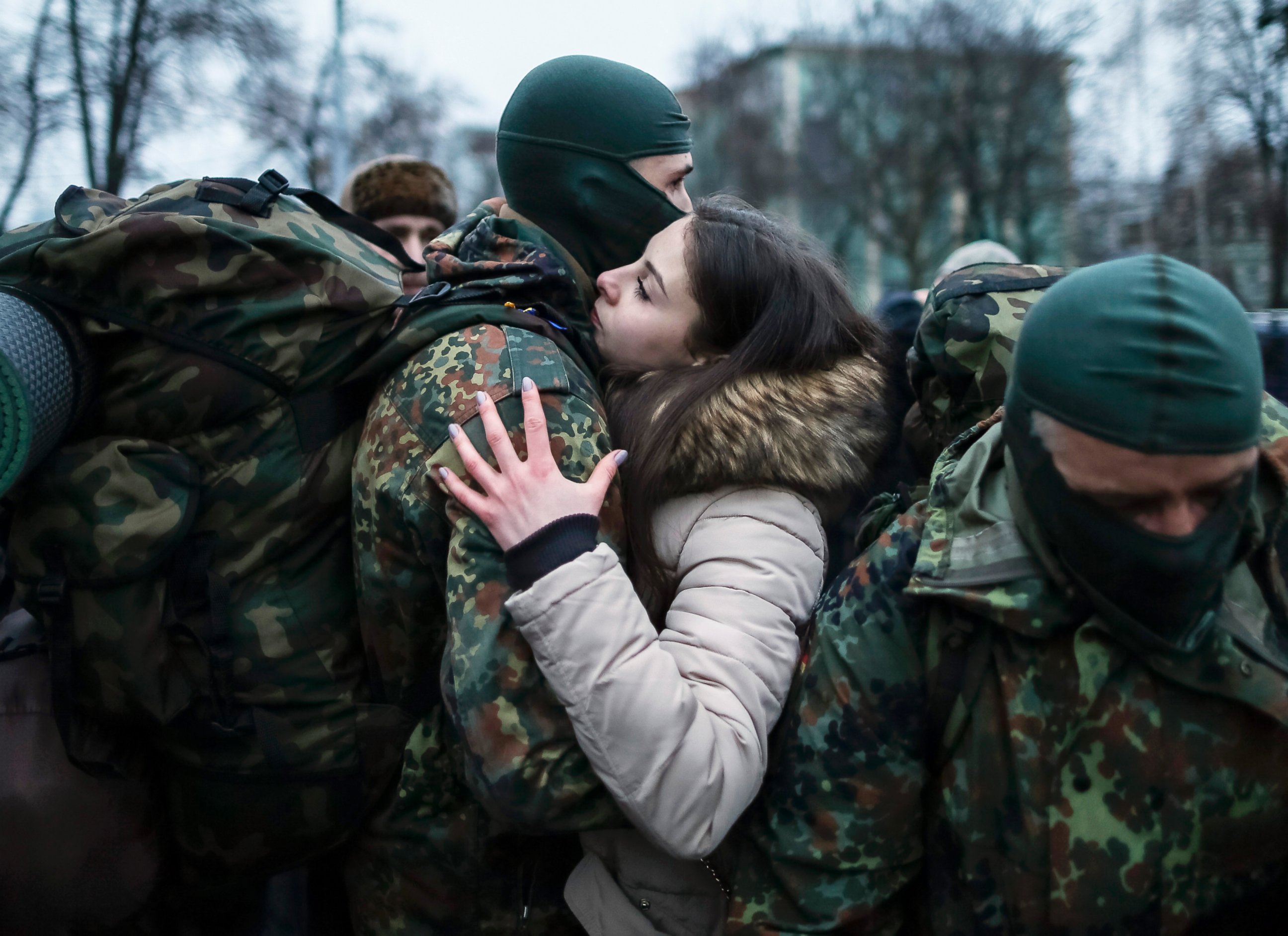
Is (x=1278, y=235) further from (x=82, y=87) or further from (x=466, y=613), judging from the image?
(x=82, y=87)

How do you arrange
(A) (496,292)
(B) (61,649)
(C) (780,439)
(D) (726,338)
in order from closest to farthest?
1. (B) (61,649)
2. (C) (780,439)
3. (A) (496,292)
4. (D) (726,338)

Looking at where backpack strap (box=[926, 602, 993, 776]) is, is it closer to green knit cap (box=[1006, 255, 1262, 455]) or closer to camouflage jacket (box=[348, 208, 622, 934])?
green knit cap (box=[1006, 255, 1262, 455])

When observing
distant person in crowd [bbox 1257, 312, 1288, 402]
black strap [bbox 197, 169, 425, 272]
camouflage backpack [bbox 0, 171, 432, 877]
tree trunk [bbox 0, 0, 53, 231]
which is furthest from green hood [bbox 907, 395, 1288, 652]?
tree trunk [bbox 0, 0, 53, 231]

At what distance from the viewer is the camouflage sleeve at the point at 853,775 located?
1.69 meters

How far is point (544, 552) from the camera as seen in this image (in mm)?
1641

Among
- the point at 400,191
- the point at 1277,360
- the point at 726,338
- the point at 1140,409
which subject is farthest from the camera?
the point at 1277,360

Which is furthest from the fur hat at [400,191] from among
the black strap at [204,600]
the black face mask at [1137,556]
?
the black face mask at [1137,556]

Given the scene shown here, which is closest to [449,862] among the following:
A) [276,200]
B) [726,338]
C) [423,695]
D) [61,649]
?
[423,695]

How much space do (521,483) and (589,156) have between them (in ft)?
3.16

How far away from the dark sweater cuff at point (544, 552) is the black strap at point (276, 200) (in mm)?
800

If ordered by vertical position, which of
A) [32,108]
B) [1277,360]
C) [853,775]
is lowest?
[1277,360]

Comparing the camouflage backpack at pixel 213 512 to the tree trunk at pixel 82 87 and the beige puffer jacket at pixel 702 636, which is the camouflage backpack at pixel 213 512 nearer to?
the beige puffer jacket at pixel 702 636

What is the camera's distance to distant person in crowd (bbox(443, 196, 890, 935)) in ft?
5.27

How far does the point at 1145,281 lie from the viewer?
144cm
